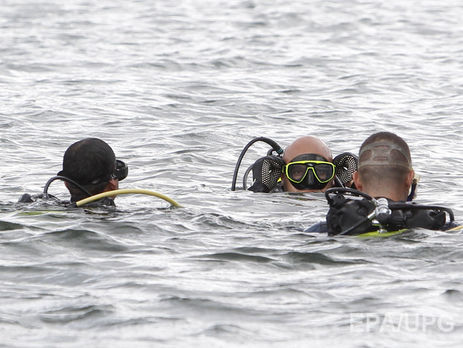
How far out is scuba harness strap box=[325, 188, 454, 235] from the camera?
7.02m

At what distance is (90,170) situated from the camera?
27.7ft

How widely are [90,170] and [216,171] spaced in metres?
4.34

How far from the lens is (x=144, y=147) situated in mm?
14109

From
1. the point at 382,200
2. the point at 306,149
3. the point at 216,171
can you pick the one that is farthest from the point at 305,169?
the point at 382,200

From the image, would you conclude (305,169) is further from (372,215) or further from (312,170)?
(372,215)

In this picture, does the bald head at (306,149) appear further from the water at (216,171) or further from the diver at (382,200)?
the diver at (382,200)

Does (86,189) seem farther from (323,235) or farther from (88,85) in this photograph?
(88,85)

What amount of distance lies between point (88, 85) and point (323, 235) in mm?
13084

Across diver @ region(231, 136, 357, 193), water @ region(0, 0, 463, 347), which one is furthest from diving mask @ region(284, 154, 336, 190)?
water @ region(0, 0, 463, 347)

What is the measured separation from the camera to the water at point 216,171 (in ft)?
19.3

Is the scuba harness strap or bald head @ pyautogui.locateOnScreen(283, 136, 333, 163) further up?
bald head @ pyautogui.locateOnScreen(283, 136, 333, 163)

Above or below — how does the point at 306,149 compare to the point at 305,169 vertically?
above

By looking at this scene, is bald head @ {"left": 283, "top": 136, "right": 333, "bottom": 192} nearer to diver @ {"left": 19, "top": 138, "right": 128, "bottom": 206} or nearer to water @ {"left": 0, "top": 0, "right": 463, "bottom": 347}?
water @ {"left": 0, "top": 0, "right": 463, "bottom": 347}

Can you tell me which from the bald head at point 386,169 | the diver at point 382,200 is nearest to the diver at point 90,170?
the diver at point 382,200
